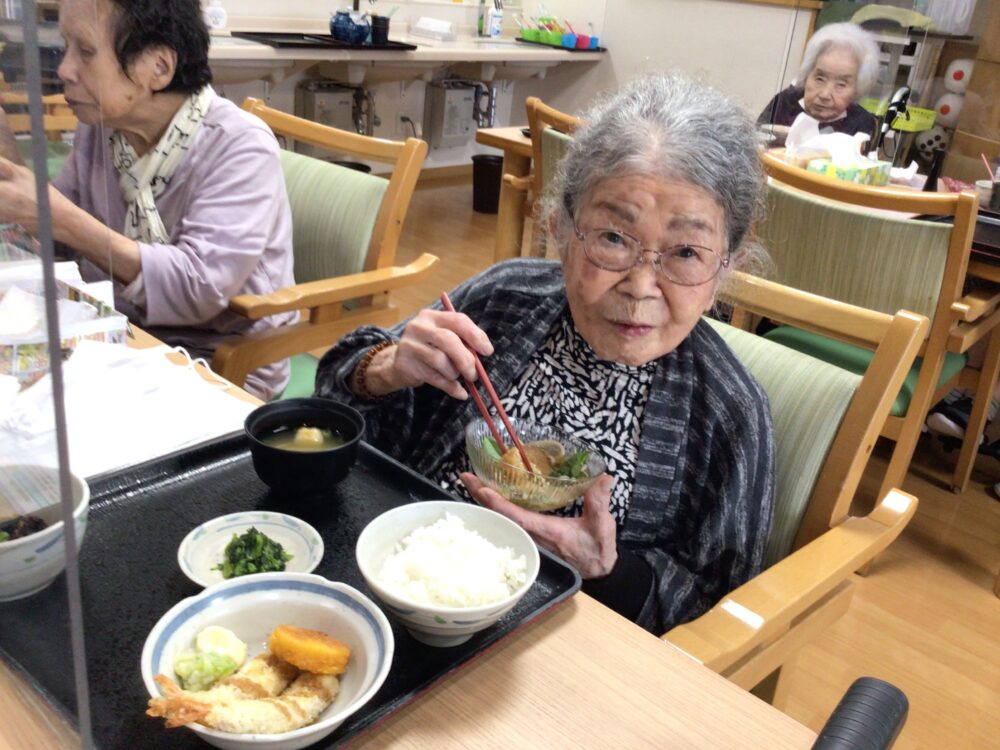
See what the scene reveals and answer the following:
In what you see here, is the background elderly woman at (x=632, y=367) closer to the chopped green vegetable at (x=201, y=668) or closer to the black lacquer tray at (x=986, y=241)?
the chopped green vegetable at (x=201, y=668)

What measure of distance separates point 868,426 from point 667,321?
29cm

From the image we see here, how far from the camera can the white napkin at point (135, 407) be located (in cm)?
102

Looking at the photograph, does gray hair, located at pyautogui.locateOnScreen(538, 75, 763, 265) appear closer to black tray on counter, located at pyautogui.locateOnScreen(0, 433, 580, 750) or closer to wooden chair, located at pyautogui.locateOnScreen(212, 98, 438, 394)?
black tray on counter, located at pyautogui.locateOnScreen(0, 433, 580, 750)

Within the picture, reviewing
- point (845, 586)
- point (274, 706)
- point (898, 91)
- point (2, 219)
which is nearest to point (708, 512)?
point (845, 586)

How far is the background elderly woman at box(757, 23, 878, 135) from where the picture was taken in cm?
353

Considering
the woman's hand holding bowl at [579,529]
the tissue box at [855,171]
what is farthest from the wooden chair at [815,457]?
the tissue box at [855,171]

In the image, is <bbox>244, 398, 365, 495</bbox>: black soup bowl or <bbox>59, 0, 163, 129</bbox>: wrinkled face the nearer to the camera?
<bbox>59, 0, 163, 129</bbox>: wrinkled face

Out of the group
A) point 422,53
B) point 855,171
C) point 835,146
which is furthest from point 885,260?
point 422,53

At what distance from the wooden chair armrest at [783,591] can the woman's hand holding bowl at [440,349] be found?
396mm

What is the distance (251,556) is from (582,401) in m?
0.59

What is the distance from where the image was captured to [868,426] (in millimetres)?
1125

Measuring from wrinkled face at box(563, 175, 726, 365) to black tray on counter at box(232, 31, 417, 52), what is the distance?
11.4ft

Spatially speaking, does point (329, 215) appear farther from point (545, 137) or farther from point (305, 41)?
point (305, 41)

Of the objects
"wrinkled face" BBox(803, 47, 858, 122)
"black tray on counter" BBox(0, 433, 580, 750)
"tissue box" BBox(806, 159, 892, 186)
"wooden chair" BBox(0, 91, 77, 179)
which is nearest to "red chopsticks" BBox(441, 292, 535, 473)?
"black tray on counter" BBox(0, 433, 580, 750)
